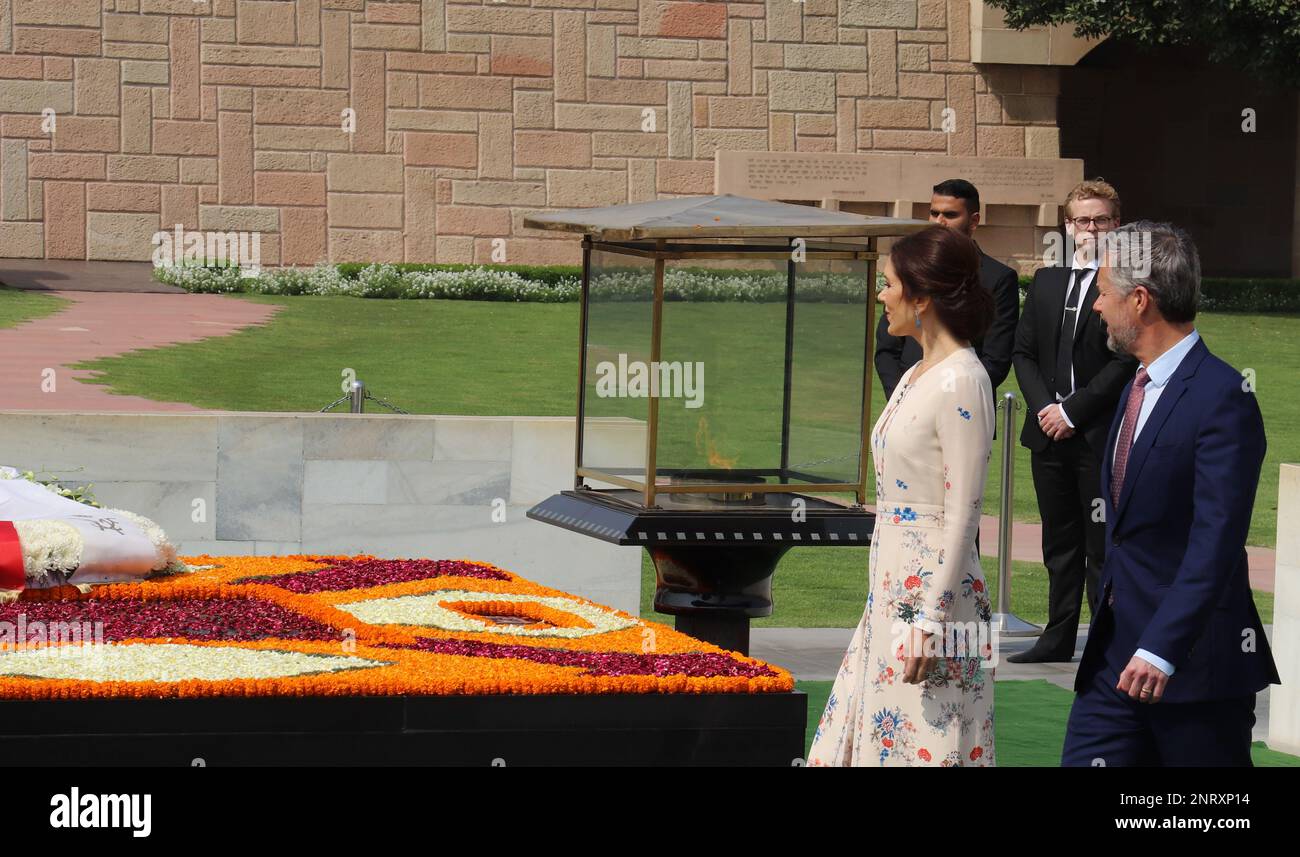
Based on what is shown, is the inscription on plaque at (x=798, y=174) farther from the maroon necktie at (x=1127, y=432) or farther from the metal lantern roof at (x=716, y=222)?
the maroon necktie at (x=1127, y=432)

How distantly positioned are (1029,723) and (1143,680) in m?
3.37

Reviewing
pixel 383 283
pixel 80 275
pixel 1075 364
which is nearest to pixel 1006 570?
pixel 1075 364

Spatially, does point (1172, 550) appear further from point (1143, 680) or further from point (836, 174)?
point (836, 174)

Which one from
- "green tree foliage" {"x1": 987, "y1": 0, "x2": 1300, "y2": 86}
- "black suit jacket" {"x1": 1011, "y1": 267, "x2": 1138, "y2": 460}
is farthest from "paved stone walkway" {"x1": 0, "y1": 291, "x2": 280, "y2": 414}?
"green tree foliage" {"x1": 987, "y1": 0, "x2": 1300, "y2": 86}

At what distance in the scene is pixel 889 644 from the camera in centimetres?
438

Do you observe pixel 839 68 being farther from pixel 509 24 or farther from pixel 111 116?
pixel 111 116

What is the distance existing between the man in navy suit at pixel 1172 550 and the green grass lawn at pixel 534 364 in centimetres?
251

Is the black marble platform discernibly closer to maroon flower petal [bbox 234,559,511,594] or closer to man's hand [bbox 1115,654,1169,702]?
man's hand [bbox 1115,654,1169,702]

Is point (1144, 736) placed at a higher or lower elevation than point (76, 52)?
lower

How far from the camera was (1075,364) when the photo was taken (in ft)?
26.6

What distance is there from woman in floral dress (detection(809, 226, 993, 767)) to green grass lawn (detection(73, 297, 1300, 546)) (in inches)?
81.7

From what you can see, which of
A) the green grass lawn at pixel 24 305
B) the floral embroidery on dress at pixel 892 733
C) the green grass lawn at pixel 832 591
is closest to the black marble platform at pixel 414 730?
the floral embroidery on dress at pixel 892 733
